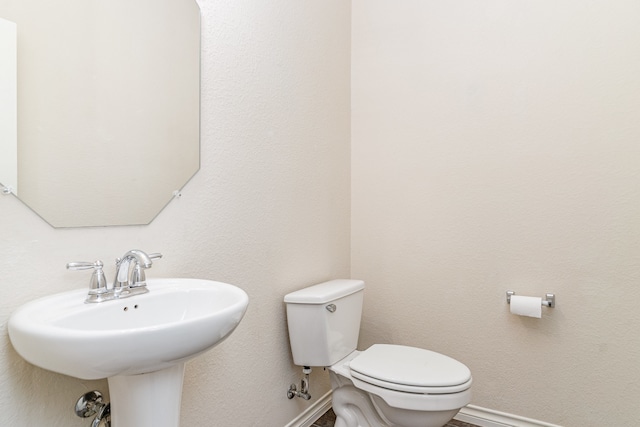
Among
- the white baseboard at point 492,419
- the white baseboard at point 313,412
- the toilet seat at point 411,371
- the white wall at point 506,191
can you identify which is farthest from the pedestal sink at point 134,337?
the white baseboard at point 492,419

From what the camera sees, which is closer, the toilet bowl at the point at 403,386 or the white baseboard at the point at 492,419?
the toilet bowl at the point at 403,386

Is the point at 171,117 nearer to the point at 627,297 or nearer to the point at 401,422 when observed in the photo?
the point at 401,422

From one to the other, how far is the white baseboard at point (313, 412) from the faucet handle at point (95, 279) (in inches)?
44.2

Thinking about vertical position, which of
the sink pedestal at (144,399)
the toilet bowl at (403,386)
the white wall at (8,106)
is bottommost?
the toilet bowl at (403,386)

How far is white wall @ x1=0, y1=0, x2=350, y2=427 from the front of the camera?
0.91 metres

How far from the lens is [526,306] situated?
1.65 meters

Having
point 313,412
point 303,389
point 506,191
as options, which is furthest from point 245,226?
point 506,191

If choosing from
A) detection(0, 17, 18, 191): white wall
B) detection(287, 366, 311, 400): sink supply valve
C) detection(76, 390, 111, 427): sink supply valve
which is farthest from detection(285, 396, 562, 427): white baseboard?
detection(0, 17, 18, 191): white wall

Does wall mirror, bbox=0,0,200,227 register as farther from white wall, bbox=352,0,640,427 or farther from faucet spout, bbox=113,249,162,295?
white wall, bbox=352,0,640,427

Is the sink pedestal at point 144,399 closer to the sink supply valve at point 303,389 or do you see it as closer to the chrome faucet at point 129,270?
the chrome faucet at point 129,270

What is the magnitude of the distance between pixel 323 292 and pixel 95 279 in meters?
0.91

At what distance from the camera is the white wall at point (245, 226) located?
2.99ft

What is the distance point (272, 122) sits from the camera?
161 cm

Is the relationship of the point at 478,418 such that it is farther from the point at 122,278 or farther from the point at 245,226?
the point at 122,278
